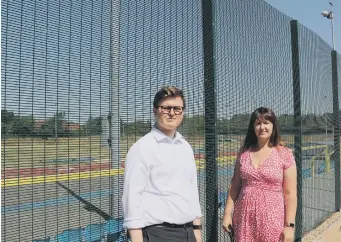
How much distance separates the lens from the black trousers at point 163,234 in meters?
2.05

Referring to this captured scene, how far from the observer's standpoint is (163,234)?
206 cm

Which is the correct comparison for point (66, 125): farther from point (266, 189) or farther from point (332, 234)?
point (332, 234)

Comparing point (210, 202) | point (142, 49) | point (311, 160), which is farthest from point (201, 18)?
point (311, 160)

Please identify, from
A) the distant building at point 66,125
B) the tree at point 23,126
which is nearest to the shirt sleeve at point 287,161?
the distant building at point 66,125

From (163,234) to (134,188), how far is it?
302 mm

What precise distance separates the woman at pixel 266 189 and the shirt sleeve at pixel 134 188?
1.18 meters

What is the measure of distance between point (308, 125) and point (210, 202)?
2.84m

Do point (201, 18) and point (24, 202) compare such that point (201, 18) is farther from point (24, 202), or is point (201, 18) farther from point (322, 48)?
point (322, 48)

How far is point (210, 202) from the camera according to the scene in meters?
3.41

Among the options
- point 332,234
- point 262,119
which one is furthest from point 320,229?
point 262,119

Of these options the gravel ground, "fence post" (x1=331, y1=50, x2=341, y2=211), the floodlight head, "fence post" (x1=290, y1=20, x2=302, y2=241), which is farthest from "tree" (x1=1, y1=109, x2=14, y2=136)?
the floodlight head

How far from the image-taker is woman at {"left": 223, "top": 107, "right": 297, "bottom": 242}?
289 centimetres

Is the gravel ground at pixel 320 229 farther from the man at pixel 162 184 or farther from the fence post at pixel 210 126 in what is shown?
the man at pixel 162 184

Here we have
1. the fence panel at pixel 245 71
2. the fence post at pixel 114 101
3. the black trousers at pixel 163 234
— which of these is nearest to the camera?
the black trousers at pixel 163 234
